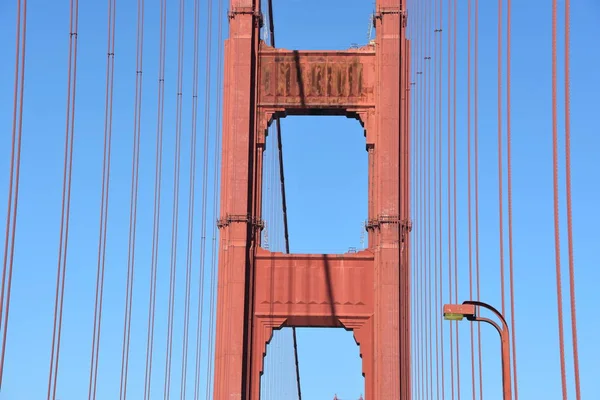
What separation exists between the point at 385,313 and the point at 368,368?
148 cm

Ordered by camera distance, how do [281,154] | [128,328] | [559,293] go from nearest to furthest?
[559,293]
[128,328]
[281,154]

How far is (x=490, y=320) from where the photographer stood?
16.0m

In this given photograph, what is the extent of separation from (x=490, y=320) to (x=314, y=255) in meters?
15.8

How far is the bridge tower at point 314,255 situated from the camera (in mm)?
30422

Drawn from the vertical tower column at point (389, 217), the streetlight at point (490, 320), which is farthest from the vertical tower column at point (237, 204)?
the streetlight at point (490, 320)

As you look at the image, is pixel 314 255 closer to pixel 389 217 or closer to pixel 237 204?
pixel 389 217

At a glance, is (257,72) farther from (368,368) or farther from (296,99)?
(368,368)

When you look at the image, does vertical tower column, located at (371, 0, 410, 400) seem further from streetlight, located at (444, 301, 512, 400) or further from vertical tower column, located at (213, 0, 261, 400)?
streetlight, located at (444, 301, 512, 400)

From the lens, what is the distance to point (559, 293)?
14648mm

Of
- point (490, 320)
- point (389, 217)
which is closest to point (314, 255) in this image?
point (389, 217)

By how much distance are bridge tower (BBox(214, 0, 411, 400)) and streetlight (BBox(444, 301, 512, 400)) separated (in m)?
13.3

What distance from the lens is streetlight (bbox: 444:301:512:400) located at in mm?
15773

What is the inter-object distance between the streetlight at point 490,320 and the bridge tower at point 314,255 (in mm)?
13266

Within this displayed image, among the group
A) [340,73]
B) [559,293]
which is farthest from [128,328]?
[559,293]
